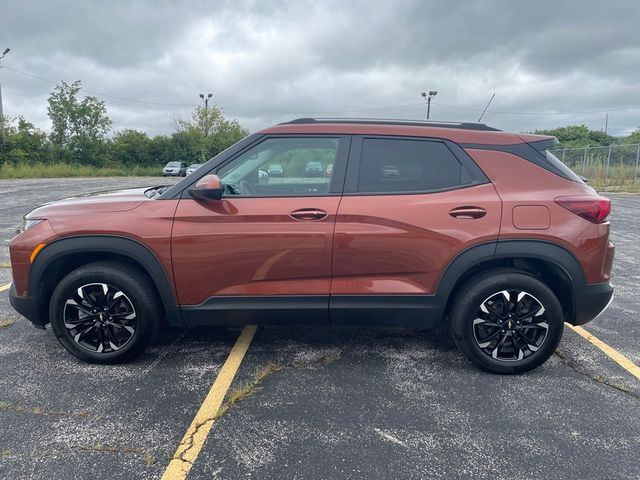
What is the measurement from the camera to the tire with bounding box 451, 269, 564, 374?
10.2ft

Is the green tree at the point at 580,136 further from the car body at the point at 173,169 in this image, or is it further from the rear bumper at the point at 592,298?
the rear bumper at the point at 592,298

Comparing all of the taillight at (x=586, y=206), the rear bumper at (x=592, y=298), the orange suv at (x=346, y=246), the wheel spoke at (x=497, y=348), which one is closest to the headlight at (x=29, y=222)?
the orange suv at (x=346, y=246)

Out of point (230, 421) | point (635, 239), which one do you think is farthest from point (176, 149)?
point (230, 421)

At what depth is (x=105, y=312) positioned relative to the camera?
10.6ft

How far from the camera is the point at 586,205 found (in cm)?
304

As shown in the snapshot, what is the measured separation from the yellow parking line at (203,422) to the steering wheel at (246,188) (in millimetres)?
1259

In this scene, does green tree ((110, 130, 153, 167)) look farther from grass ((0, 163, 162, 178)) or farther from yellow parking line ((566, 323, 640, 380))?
yellow parking line ((566, 323, 640, 380))

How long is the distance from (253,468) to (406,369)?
1.45 m

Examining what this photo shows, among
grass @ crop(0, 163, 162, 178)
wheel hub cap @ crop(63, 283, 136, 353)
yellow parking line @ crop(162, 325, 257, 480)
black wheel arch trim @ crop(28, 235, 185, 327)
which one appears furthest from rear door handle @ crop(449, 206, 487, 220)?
grass @ crop(0, 163, 162, 178)

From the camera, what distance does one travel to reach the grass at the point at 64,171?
32094 millimetres

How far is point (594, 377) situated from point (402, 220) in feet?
5.91

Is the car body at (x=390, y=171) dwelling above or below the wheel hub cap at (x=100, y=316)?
above

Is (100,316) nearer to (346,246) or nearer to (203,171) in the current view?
(203,171)

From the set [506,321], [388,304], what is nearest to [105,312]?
[388,304]
